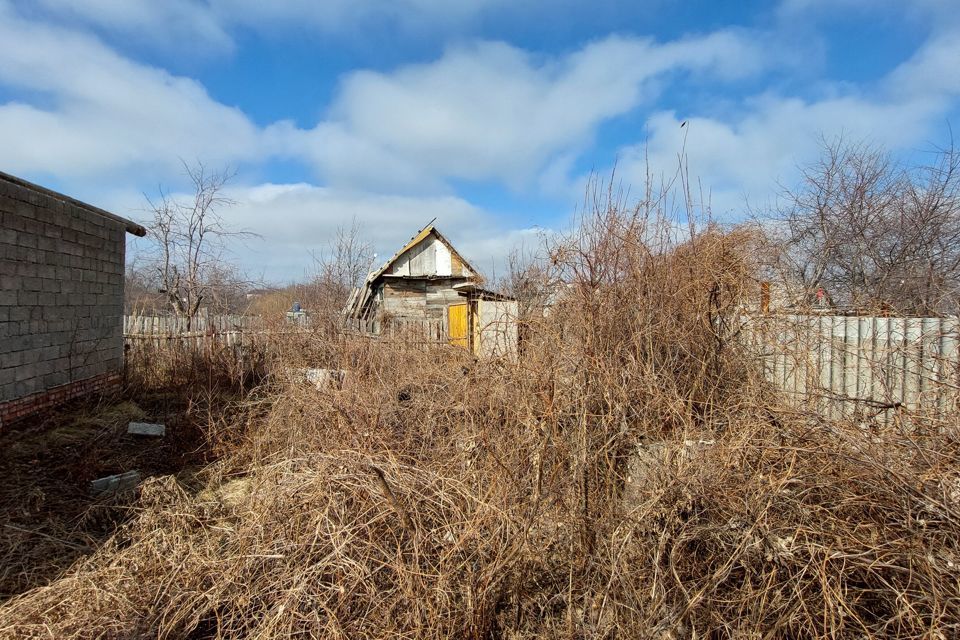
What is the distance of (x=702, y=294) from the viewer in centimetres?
396

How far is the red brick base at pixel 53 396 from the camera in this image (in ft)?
19.5

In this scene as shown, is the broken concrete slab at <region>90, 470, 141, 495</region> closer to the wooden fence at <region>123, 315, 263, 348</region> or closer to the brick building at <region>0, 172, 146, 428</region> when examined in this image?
the brick building at <region>0, 172, 146, 428</region>

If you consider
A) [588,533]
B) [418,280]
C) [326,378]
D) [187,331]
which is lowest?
[588,533]

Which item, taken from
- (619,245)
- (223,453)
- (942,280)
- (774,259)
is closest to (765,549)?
(619,245)

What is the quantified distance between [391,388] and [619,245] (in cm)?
295

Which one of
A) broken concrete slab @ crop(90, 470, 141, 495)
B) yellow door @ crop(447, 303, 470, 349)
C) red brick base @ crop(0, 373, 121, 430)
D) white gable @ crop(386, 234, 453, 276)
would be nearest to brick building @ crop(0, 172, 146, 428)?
red brick base @ crop(0, 373, 121, 430)

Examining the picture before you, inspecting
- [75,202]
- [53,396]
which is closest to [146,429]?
[53,396]

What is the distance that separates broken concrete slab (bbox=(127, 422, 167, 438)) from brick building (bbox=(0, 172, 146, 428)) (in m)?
1.30

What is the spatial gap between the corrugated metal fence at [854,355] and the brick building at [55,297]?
27.9 ft

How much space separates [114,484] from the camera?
471 centimetres

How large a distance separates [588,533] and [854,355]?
299cm

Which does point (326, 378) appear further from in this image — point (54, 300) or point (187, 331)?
point (187, 331)

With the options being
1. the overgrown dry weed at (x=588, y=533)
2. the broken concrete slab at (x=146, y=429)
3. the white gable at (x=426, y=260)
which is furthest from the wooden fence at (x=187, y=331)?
the overgrown dry weed at (x=588, y=533)

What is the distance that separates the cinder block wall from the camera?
6012mm
